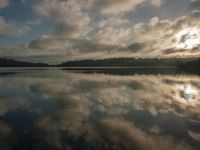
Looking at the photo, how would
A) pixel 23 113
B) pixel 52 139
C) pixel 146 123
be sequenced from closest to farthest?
1. pixel 52 139
2. pixel 146 123
3. pixel 23 113

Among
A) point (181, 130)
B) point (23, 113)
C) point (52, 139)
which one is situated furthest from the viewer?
point (23, 113)

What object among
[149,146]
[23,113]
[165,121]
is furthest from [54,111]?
[149,146]

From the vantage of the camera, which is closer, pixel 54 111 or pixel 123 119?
pixel 123 119

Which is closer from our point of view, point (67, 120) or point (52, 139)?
point (52, 139)

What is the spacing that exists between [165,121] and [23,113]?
9.61 meters

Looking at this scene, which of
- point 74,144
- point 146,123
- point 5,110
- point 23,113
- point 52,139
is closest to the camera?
point 74,144

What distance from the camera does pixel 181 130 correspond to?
12180 millimetres

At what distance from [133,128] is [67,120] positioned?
4.16 meters

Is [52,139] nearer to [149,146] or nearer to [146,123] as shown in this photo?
[149,146]

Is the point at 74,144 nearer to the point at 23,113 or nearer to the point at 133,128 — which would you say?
the point at 133,128

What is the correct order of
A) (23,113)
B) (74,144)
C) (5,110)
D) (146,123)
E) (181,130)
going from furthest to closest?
(5,110) → (23,113) → (146,123) → (181,130) → (74,144)

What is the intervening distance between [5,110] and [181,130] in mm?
12407

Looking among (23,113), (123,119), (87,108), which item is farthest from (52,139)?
(87,108)

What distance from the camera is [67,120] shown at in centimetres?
1398
